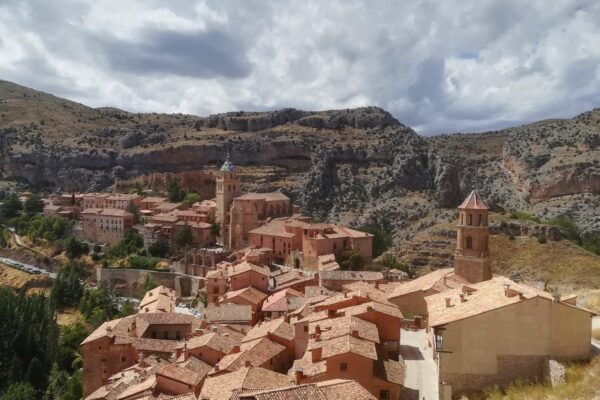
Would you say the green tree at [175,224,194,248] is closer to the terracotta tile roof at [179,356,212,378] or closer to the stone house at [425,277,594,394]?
the terracotta tile roof at [179,356,212,378]

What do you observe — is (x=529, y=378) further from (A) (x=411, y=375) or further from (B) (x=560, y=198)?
(B) (x=560, y=198)

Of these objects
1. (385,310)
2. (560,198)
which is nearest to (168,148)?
(560,198)

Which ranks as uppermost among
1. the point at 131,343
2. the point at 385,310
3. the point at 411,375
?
the point at 385,310

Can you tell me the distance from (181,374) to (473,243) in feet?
54.3

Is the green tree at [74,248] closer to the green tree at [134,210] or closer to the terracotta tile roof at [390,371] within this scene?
the green tree at [134,210]

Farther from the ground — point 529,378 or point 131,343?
point 529,378

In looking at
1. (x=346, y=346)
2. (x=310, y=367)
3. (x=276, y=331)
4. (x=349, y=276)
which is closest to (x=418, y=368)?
(x=346, y=346)

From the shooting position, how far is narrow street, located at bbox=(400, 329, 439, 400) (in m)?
18.4

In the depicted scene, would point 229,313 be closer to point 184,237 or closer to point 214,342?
point 214,342

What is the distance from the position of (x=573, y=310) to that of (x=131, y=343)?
21385mm

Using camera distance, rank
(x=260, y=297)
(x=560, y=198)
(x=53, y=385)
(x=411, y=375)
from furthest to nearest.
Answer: (x=560, y=198) → (x=260, y=297) → (x=53, y=385) → (x=411, y=375)

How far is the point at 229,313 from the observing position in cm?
3216

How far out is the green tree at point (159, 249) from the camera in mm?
55906

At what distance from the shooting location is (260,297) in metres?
34.9
